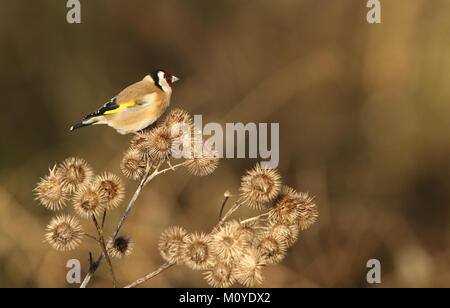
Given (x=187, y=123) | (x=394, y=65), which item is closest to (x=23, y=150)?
(x=187, y=123)

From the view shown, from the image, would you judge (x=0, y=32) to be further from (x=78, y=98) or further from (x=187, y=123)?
(x=187, y=123)

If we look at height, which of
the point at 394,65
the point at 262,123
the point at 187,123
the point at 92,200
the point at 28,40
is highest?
the point at 28,40

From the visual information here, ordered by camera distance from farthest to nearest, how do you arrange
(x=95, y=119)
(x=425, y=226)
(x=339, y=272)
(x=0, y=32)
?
(x=0, y=32) < (x=425, y=226) < (x=339, y=272) < (x=95, y=119)

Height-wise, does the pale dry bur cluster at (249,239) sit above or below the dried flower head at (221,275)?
above

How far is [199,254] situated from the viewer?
9.04 feet

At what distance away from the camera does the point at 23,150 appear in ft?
19.0

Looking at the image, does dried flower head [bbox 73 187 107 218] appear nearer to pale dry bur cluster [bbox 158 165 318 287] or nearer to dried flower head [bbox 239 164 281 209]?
pale dry bur cluster [bbox 158 165 318 287]

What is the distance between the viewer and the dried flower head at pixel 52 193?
281cm

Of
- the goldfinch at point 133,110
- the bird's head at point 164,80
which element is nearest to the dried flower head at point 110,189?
the goldfinch at point 133,110

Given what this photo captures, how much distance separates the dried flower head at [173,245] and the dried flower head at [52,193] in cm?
63

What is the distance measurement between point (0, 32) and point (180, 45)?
7.30 ft

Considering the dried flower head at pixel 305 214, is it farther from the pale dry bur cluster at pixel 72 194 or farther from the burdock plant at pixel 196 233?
the pale dry bur cluster at pixel 72 194

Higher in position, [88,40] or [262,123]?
[88,40]

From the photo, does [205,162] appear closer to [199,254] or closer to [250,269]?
[199,254]
